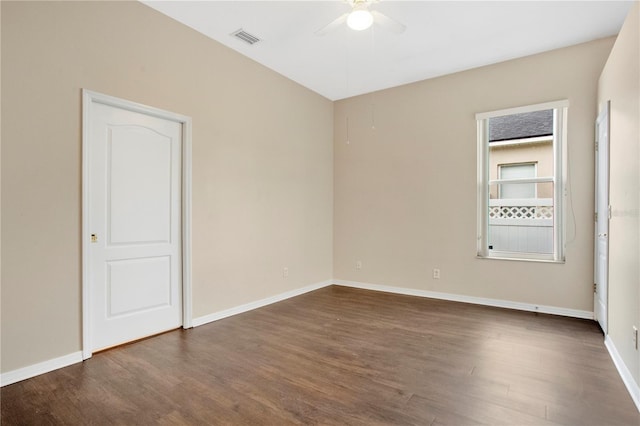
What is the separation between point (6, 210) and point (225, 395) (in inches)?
77.8

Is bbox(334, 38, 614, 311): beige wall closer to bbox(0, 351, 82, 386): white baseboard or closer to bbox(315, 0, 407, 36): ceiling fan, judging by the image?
bbox(315, 0, 407, 36): ceiling fan

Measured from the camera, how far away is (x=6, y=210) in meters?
2.31

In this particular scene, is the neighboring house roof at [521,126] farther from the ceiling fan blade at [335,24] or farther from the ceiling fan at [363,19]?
the ceiling fan blade at [335,24]

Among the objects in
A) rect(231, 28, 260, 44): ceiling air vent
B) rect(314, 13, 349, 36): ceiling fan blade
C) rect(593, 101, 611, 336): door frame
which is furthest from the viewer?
rect(231, 28, 260, 44): ceiling air vent

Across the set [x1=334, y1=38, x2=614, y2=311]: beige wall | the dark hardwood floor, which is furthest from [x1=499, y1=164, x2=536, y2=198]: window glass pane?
the dark hardwood floor

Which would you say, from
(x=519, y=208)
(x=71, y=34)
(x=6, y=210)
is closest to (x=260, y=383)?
(x=6, y=210)

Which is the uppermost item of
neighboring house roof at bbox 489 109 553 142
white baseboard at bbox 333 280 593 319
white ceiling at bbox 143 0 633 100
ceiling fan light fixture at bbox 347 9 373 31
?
white ceiling at bbox 143 0 633 100

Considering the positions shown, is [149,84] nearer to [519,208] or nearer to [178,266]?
[178,266]

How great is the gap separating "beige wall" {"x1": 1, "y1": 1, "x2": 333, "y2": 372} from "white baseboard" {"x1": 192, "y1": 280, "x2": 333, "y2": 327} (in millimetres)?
68

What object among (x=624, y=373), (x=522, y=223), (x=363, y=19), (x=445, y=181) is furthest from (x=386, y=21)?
(x=624, y=373)

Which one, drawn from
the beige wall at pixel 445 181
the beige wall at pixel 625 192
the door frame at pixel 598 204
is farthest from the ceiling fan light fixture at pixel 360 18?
A: the beige wall at pixel 445 181

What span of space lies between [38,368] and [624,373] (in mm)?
4205

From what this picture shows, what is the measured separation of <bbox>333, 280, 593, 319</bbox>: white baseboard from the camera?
3.79 metres

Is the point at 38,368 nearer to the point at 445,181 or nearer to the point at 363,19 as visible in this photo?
the point at 363,19
